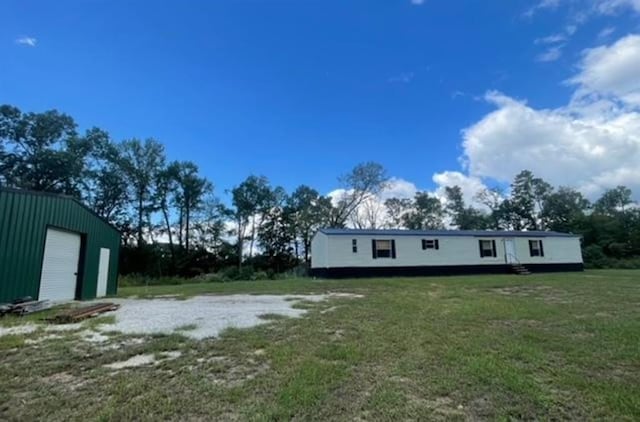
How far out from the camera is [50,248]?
32.5 feet

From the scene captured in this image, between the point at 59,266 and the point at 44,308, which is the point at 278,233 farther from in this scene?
the point at 44,308

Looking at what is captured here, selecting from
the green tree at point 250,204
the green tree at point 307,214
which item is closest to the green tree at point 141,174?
the green tree at point 250,204

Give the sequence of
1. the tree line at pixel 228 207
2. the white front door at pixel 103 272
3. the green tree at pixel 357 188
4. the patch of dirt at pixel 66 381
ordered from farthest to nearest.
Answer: the green tree at pixel 357 188, the tree line at pixel 228 207, the white front door at pixel 103 272, the patch of dirt at pixel 66 381

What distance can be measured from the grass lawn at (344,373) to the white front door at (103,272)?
837 centimetres

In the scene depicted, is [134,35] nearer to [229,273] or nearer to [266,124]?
[266,124]

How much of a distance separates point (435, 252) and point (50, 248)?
19644 mm

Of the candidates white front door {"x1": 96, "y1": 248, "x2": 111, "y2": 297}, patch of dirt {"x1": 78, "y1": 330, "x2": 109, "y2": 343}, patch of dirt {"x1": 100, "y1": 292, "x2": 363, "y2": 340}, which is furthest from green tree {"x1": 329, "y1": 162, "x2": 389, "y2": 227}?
patch of dirt {"x1": 78, "y1": 330, "x2": 109, "y2": 343}

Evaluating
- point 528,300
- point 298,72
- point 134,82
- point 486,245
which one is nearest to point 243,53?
point 298,72

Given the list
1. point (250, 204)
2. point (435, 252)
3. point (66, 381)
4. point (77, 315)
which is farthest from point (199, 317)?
point (250, 204)

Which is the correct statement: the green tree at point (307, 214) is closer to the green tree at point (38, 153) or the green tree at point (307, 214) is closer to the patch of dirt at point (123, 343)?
the green tree at point (38, 153)

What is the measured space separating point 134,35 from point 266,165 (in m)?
27.8

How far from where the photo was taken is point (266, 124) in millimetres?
21984

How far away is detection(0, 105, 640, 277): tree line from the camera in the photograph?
30.3 metres

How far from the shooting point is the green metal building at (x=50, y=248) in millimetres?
8305
